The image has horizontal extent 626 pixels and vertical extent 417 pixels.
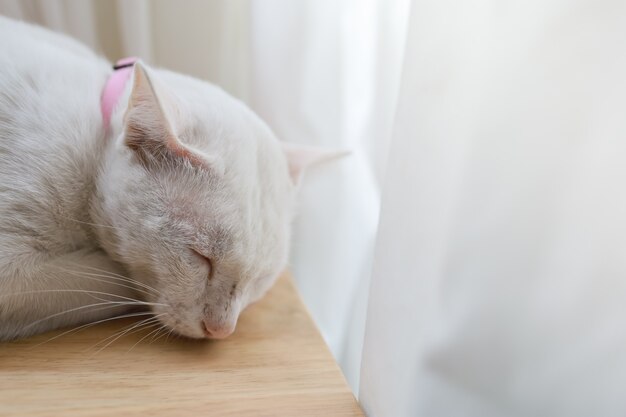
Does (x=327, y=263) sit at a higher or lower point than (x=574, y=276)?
lower

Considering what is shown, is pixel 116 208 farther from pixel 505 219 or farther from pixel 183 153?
pixel 505 219

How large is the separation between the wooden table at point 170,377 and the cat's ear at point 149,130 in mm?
257

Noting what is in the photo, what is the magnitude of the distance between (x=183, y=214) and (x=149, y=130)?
0.11m

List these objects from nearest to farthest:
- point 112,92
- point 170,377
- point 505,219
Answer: point 505,219, point 170,377, point 112,92

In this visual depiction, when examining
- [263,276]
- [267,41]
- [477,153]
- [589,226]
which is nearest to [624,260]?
[589,226]

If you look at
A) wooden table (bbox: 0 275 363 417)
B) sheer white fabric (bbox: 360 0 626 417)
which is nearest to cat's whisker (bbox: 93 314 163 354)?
wooden table (bbox: 0 275 363 417)

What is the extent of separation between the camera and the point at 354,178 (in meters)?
0.95

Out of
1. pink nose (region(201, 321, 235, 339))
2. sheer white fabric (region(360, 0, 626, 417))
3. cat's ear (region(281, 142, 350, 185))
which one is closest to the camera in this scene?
sheer white fabric (region(360, 0, 626, 417))

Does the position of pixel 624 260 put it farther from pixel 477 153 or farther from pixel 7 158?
pixel 7 158

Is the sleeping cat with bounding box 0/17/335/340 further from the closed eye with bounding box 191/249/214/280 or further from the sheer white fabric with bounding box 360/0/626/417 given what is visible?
the sheer white fabric with bounding box 360/0/626/417

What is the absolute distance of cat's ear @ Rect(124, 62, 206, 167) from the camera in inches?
24.0

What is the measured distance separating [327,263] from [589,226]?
65 centimetres

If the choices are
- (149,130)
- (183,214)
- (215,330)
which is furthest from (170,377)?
(149,130)

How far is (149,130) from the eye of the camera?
0.67 meters
